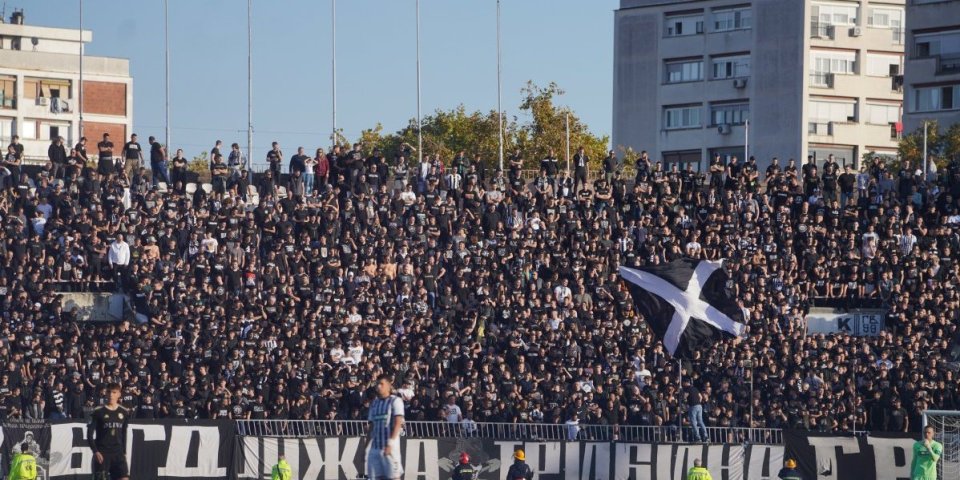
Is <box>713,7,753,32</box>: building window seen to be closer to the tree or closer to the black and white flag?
the tree

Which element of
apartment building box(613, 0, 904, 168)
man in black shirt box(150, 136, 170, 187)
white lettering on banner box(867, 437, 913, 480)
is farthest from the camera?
apartment building box(613, 0, 904, 168)

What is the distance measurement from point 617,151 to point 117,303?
5202 cm

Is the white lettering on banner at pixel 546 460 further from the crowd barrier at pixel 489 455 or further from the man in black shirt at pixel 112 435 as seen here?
the man in black shirt at pixel 112 435

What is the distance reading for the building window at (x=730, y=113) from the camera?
8919cm

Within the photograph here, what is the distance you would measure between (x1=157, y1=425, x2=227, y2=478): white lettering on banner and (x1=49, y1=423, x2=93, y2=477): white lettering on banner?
5.25ft

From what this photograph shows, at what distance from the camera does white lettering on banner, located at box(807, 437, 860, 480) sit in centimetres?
3400

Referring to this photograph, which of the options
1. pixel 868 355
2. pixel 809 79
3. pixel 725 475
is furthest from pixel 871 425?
pixel 809 79

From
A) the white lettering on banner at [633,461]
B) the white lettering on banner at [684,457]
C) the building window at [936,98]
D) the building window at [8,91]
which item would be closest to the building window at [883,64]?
the building window at [936,98]

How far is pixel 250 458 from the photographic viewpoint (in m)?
34.2

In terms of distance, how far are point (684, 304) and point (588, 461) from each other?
407 centimetres

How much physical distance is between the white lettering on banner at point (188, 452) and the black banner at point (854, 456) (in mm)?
12329

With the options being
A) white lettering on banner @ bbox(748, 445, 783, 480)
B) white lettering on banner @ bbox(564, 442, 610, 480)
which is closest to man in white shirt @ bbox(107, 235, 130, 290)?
white lettering on banner @ bbox(564, 442, 610, 480)

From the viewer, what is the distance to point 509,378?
36969 millimetres

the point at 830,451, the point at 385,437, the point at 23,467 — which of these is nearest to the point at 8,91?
the point at 23,467
